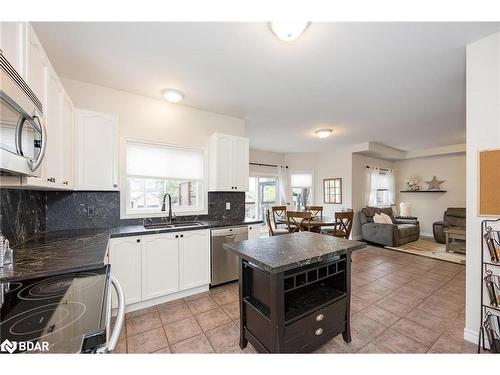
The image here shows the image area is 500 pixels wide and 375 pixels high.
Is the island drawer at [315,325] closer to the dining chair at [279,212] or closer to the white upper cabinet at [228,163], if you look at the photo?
the white upper cabinet at [228,163]

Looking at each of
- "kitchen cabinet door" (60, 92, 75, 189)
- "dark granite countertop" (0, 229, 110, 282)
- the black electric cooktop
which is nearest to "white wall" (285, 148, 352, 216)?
"dark granite countertop" (0, 229, 110, 282)

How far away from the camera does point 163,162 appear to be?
10.1 feet

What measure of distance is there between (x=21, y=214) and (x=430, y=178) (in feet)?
29.5

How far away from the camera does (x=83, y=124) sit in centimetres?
230

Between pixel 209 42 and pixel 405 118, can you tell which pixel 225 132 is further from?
pixel 405 118

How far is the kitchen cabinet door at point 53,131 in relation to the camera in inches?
61.4

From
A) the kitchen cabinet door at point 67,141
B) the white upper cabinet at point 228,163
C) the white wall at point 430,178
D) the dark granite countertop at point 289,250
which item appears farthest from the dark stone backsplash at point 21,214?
the white wall at point 430,178

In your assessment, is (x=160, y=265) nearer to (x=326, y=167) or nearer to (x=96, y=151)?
(x=96, y=151)

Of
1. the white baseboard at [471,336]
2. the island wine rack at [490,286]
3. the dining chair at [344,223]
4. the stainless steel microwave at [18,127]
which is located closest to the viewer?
the stainless steel microwave at [18,127]

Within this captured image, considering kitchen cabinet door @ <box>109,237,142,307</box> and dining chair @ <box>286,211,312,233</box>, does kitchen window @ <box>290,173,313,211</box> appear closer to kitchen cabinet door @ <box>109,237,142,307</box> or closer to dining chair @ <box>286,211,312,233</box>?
dining chair @ <box>286,211,312,233</box>

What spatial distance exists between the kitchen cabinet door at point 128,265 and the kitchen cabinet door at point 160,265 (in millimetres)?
60

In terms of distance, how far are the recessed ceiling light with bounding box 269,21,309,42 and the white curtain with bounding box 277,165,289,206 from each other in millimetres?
5241

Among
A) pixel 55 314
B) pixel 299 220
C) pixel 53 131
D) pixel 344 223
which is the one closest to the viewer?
pixel 55 314

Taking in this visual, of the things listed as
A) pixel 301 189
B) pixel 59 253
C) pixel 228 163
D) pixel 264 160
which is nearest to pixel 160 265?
pixel 59 253
